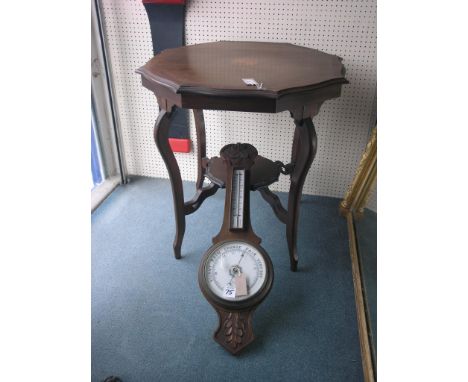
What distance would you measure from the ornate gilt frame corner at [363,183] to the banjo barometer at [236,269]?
2.24 ft

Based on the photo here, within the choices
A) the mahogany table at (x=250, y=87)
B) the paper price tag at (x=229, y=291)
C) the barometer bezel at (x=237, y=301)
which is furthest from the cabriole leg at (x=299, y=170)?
the paper price tag at (x=229, y=291)

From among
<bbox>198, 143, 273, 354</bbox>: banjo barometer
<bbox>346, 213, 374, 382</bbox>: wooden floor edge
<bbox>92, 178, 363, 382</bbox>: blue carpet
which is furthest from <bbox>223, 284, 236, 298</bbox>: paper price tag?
<bbox>346, 213, 374, 382</bbox>: wooden floor edge

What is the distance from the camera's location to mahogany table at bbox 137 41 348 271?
121 cm

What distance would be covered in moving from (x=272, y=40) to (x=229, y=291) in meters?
1.37

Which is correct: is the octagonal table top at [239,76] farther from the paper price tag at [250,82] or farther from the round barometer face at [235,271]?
the round barometer face at [235,271]

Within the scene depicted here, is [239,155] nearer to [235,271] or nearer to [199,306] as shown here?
[235,271]

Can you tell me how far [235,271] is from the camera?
1.49 m

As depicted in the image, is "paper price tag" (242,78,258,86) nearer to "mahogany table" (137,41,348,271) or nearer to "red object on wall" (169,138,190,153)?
"mahogany table" (137,41,348,271)

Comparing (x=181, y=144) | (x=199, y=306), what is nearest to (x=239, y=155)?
(x=199, y=306)

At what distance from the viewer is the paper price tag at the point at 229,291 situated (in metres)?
1.43

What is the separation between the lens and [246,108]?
1.22m
